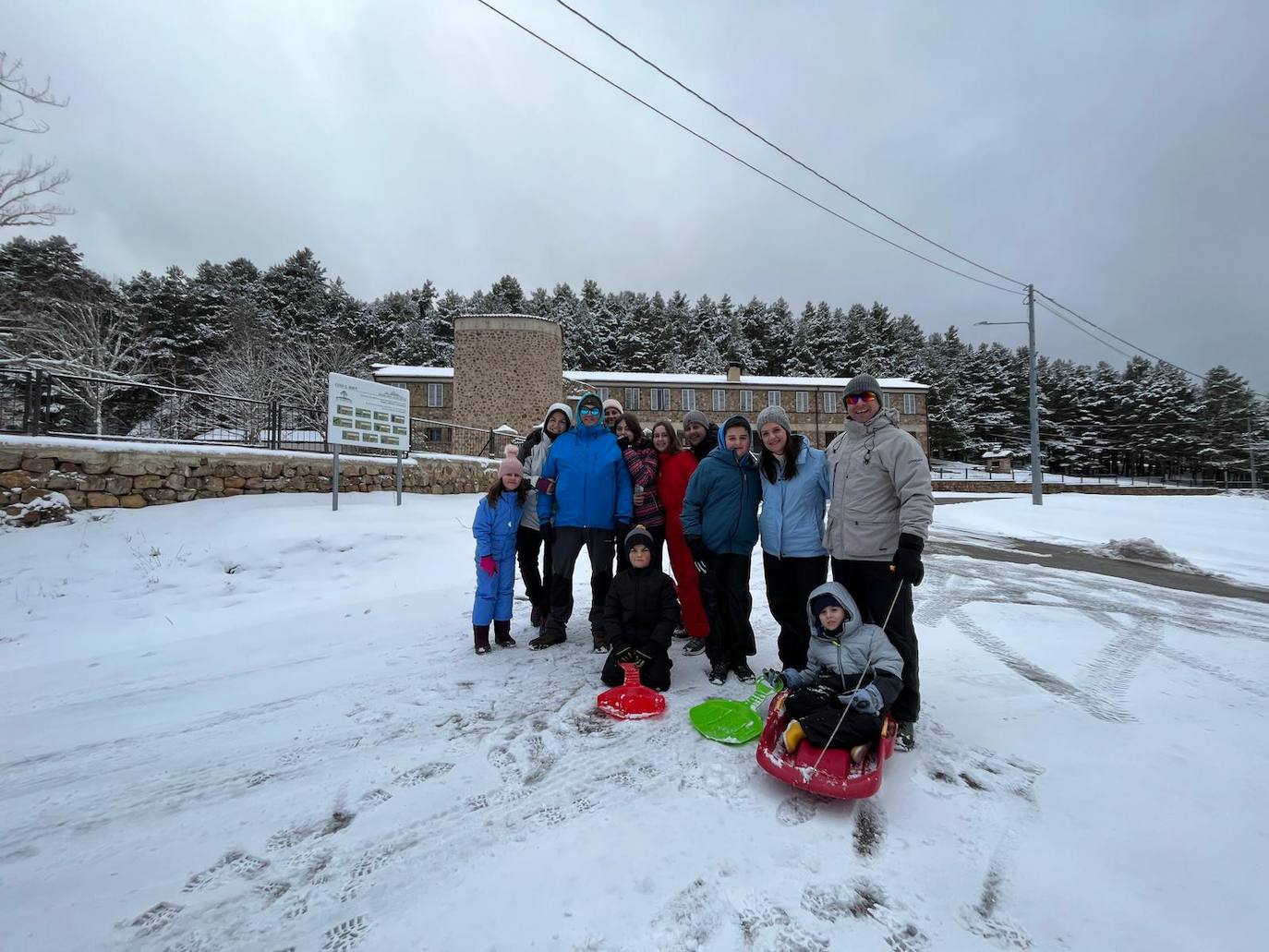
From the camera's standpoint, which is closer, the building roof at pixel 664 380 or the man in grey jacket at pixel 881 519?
the man in grey jacket at pixel 881 519

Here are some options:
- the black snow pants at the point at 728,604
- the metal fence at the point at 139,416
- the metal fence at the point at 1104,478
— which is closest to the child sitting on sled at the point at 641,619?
the black snow pants at the point at 728,604

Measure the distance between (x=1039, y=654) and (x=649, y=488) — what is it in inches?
138

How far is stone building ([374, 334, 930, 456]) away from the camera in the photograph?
28125 millimetres

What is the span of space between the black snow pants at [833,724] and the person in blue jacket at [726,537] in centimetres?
114

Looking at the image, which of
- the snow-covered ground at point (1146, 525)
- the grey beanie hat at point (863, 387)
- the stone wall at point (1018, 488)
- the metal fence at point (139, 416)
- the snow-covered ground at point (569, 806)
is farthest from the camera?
the stone wall at point (1018, 488)

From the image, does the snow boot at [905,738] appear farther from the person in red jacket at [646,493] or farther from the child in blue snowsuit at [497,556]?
the child in blue snowsuit at [497,556]

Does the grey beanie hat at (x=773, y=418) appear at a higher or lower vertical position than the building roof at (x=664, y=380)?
lower

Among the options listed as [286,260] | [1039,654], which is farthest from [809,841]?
[286,260]

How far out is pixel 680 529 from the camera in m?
4.34

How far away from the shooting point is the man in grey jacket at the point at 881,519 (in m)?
2.80

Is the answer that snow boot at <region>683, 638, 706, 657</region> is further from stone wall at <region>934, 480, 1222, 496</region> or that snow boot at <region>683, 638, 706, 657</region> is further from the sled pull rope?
stone wall at <region>934, 480, 1222, 496</region>

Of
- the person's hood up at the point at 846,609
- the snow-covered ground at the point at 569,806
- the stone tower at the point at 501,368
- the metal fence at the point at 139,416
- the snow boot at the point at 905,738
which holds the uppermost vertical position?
the stone tower at the point at 501,368

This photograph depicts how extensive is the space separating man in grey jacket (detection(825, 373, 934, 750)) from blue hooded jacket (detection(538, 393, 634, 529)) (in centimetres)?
171

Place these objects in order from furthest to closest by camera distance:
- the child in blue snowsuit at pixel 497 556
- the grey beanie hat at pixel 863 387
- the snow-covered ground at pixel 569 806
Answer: the child in blue snowsuit at pixel 497 556 → the grey beanie hat at pixel 863 387 → the snow-covered ground at pixel 569 806
